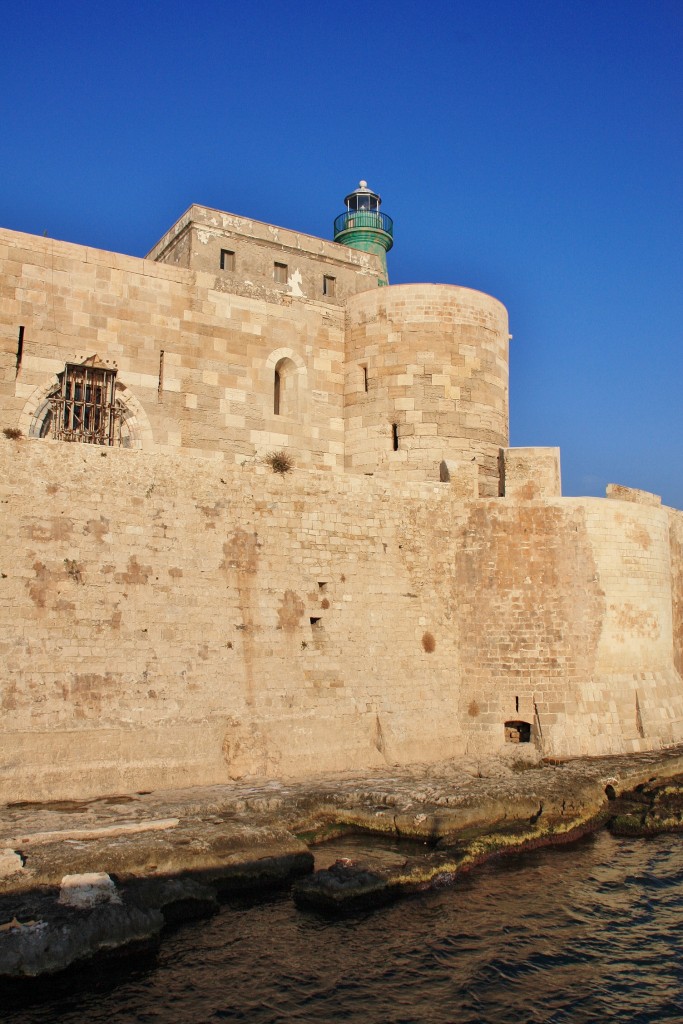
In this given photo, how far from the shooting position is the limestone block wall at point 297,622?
10477 mm

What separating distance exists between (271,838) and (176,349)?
8.34 metres

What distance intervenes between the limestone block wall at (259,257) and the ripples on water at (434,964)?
10706 mm

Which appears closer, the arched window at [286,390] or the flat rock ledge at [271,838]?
the flat rock ledge at [271,838]

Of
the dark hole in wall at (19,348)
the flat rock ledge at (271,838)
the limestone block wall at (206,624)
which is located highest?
the dark hole in wall at (19,348)

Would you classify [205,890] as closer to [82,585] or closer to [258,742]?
[258,742]

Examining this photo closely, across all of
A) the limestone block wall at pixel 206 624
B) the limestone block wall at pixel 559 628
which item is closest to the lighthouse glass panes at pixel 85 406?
the limestone block wall at pixel 206 624

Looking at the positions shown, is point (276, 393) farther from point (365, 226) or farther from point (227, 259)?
point (365, 226)

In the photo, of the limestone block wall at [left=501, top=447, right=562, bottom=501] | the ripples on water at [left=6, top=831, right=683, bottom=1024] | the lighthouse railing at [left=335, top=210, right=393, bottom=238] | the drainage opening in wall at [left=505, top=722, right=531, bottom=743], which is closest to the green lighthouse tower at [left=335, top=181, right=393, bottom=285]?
the lighthouse railing at [left=335, top=210, right=393, bottom=238]

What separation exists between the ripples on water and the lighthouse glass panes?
7.80m

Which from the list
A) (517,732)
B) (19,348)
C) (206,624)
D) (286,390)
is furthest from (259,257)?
(517,732)

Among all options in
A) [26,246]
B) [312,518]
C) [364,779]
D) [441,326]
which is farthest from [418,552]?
[26,246]

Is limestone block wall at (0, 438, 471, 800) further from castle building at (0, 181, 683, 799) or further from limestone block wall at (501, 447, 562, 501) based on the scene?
limestone block wall at (501, 447, 562, 501)

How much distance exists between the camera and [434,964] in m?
7.80

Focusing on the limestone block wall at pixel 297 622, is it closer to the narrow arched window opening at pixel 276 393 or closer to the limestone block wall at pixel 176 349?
the limestone block wall at pixel 176 349
